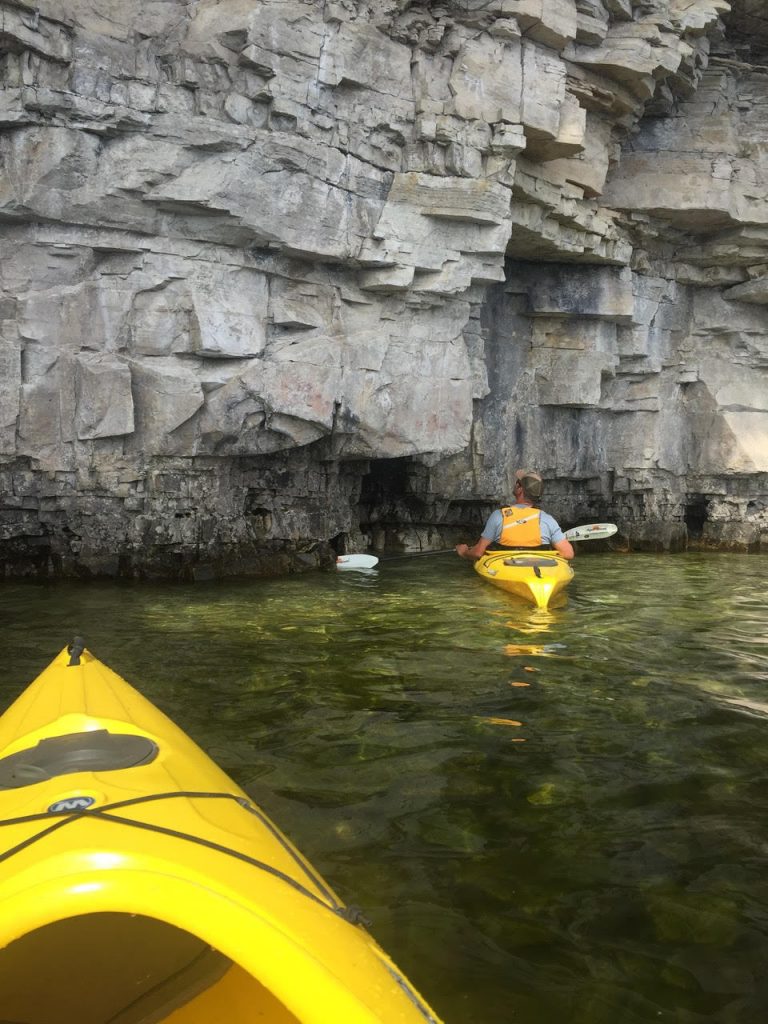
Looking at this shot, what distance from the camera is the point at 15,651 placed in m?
5.75

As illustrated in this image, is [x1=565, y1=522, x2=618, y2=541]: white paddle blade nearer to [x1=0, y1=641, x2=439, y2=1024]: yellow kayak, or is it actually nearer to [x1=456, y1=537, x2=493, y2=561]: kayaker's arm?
[x1=456, y1=537, x2=493, y2=561]: kayaker's arm

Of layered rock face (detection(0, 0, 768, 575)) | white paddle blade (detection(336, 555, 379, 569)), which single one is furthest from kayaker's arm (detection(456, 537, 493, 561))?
layered rock face (detection(0, 0, 768, 575))

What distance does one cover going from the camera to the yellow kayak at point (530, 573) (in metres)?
7.57

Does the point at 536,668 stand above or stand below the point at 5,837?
below

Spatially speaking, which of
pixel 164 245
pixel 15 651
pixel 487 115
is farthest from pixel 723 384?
pixel 15 651

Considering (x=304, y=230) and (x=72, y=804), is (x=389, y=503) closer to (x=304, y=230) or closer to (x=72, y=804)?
(x=304, y=230)

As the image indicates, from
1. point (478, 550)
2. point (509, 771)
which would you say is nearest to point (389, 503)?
point (478, 550)

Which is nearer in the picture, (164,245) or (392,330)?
(164,245)

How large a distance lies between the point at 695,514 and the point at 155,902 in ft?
49.0

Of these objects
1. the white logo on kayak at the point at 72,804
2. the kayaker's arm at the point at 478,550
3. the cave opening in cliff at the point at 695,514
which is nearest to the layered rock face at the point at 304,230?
the kayaker's arm at the point at 478,550

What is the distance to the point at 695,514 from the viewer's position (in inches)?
603

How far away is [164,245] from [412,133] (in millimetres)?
3279

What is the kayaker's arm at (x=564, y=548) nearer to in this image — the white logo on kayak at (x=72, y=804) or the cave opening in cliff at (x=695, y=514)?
the white logo on kayak at (x=72, y=804)

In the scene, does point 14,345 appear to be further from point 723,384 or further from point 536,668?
point 723,384
